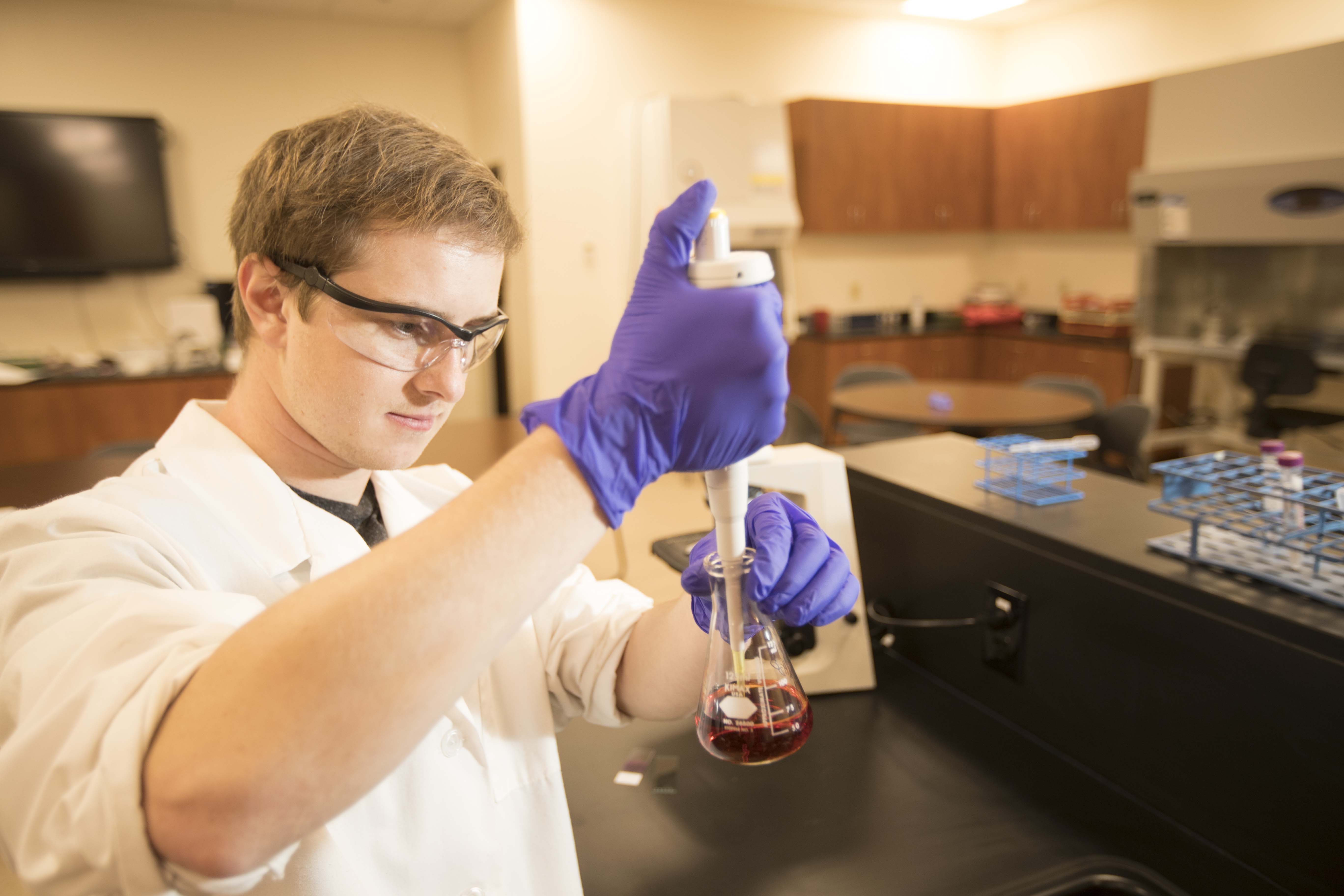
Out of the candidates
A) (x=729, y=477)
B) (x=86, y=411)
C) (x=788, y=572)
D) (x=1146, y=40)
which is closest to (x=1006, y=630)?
(x=788, y=572)

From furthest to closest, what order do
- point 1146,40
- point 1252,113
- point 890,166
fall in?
point 890,166, point 1146,40, point 1252,113

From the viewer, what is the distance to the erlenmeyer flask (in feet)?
2.74

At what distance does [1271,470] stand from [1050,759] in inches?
19.8

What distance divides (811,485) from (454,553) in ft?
3.26

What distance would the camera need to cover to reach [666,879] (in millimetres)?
1034

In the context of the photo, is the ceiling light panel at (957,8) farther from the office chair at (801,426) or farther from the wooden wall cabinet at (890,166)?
the office chair at (801,426)

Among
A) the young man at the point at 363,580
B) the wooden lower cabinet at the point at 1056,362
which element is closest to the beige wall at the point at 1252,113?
the wooden lower cabinet at the point at 1056,362

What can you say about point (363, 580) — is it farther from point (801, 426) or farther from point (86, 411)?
point (86, 411)

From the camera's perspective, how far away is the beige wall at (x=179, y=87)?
16.6 feet

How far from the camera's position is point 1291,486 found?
1062 millimetres

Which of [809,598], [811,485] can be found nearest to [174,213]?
[811,485]

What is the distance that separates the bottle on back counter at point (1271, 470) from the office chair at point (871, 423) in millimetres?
3451

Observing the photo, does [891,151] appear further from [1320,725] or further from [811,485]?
[1320,725]

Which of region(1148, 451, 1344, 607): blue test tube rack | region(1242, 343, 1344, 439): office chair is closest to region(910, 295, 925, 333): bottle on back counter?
region(1242, 343, 1344, 439): office chair
